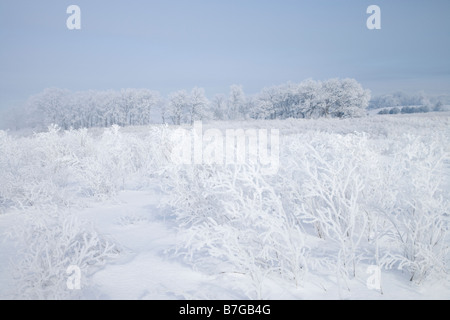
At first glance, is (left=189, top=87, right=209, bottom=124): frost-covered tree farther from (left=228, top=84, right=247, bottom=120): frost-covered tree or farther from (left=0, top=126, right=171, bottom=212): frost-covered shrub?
(left=0, top=126, right=171, bottom=212): frost-covered shrub

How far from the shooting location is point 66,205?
5.14 m

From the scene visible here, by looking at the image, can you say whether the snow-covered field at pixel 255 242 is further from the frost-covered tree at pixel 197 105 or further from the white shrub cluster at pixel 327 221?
the frost-covered tree at pixel 197 105

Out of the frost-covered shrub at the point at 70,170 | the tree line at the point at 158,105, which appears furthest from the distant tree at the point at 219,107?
the frost-covered shrub at the point at 70,170

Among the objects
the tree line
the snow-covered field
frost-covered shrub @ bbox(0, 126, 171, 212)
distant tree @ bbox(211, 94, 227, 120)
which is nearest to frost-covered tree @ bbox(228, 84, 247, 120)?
the tree line

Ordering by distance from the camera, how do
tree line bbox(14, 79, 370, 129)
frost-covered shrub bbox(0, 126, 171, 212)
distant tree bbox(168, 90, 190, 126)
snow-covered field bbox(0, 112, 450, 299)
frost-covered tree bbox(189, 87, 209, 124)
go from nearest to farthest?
snow-covered field bbox(0, 112, 450, 299) → frost-covered shrub bbox(0, 126, 171, 212) → tree line bbox(14, 79, 370, 129) → frost-covered tree bbox(189, 87, 209, 124) → distant tree bbox(168, 90, 190, 126)

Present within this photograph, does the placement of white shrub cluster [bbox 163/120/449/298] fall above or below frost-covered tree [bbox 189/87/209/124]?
below

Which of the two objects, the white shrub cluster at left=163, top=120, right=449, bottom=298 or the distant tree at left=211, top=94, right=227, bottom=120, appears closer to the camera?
the white shrub cluster at left=163, top=120, right=449, bottom=298

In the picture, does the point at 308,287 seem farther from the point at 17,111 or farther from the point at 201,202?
the point at 17,111

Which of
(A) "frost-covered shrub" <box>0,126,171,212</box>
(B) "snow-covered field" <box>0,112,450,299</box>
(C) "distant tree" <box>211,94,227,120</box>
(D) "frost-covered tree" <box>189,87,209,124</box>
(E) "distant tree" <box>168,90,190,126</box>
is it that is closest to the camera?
(B) "snow-covered field" <box>0,112,450,299</box>

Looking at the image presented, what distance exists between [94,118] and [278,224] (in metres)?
66.0

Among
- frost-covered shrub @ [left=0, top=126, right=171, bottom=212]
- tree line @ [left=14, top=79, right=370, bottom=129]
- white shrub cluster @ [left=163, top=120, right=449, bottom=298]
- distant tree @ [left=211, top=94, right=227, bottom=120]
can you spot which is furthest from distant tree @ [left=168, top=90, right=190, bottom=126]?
white shrub cluster @ [left=163, top=120, right=449, bottom=298]

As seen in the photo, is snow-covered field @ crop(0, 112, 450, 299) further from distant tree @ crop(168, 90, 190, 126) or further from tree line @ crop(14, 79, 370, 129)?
distant tree @ crop(168, 90, 190, 126)

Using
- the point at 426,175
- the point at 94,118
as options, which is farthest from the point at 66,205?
the point at 94,118
